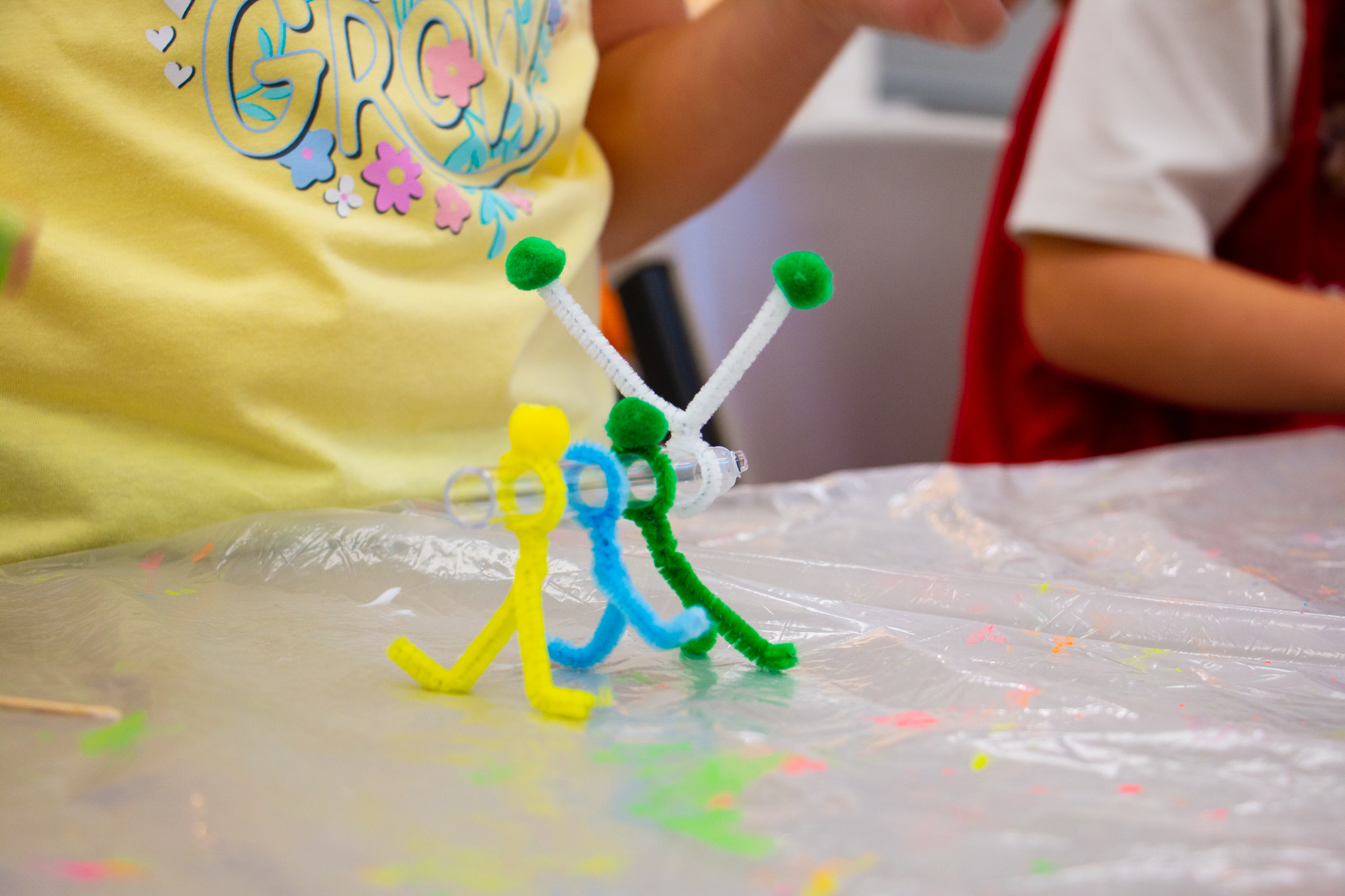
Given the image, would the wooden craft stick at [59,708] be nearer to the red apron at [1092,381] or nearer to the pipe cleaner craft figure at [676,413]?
the pipe cleaner craft figure at [676,413]

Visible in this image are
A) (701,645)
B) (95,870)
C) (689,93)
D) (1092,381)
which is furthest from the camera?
(1092,381)

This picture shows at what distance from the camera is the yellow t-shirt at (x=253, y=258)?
32 centimetres

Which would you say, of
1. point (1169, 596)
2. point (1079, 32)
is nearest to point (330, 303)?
point (1169, 596)

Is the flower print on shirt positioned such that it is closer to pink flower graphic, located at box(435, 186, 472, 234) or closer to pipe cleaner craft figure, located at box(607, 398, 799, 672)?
pink flower graphic, located at box(435, 186, 472, 234)

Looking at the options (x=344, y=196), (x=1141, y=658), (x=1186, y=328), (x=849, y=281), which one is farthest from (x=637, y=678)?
(x=849, y=281)

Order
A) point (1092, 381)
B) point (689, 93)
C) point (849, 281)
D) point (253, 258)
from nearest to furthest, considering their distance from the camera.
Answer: point (253, 258)
point (689, 93)
point (1092, 381)
point (849, 281)


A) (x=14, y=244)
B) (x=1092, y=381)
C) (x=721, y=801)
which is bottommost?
(x=1092, y=381)

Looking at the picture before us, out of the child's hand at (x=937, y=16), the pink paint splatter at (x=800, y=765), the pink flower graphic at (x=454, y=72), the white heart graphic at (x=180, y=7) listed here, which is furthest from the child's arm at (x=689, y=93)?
the pink paint splatter at (x=800, y=765)

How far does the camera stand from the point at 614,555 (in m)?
0.23

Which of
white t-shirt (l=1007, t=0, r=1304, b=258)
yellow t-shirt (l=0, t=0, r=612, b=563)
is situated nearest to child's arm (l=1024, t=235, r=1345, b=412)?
white t-shirt (l=1007, t=0, r=1304, b=258)

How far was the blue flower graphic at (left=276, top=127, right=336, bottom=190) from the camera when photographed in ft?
1.23

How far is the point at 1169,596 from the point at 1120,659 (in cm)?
Answer: 8

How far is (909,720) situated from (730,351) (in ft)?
0.31

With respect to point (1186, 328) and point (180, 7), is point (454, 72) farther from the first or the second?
point (1186, 328)
